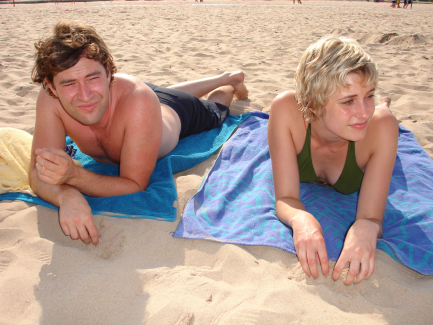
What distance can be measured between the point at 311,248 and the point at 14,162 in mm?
2226

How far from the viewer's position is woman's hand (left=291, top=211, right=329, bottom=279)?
1.71 metres

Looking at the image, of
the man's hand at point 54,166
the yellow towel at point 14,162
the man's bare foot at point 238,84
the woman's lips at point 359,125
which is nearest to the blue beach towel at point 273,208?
the woman's lips at point 359,125

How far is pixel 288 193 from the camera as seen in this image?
2.16 m

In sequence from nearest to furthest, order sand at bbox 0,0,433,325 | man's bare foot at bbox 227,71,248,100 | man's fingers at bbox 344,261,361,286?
sand at bbox 0,0,433,325, man's fingers at bbox 344,261,361,286, man's bare foot at bbox 227,71,248,100

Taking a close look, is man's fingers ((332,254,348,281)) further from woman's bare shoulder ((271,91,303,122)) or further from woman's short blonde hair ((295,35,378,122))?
woman's bare shoulder ((271,91,303,122))

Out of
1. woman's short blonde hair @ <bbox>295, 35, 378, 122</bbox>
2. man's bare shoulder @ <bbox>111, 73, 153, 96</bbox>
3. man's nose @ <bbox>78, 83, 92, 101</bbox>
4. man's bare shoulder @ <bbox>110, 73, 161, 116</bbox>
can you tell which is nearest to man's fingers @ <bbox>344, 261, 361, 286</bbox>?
woman's short blonde hair @ <bbox>295, 35, 378, 122</bbox>

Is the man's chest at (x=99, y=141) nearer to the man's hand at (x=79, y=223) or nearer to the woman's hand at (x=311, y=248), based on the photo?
the man's hand at (x=79, y=223)

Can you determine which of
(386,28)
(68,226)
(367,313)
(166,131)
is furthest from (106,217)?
(386,28)

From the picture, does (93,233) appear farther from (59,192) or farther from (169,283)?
(169,283)

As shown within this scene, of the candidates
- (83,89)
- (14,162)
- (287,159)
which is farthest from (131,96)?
(287,159)

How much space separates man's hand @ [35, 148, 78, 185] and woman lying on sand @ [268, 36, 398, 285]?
1.34 meters

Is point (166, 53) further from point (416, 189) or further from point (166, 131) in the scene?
point (416, 189)

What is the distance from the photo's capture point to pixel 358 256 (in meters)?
1.69

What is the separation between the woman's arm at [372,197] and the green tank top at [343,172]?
13cm
